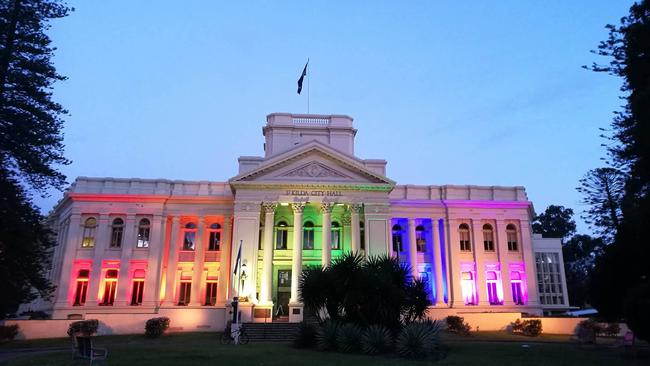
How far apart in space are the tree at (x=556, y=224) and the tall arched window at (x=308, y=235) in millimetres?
49951

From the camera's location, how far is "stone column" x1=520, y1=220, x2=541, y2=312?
1467 inches

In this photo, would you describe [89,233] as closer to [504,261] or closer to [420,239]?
[420,239]

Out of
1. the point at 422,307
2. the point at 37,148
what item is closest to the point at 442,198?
the point at 422,307

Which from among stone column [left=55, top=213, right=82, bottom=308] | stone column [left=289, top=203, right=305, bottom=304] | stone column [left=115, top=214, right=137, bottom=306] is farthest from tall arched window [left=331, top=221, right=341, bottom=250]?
stone column [left=55, top=213, right=82, bottom=308]

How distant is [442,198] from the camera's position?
39719 mm

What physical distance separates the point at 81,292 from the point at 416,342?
2931 cm

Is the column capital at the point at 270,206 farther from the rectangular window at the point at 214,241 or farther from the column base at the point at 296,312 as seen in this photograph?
the column base at the point at 296,312

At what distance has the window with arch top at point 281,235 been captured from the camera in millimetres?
37094

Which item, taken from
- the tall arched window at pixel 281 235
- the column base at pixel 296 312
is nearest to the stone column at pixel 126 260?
the tall arched window at pixel 281 235

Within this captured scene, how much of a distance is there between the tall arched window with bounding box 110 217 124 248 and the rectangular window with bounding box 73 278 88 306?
3405 millimetres

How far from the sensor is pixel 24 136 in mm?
21188

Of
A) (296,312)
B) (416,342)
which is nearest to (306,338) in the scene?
(416,342)

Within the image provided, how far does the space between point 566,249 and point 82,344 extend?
236ft

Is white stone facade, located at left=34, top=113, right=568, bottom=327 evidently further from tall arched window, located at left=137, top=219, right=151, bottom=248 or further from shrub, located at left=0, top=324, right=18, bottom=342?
shrub, located at left=0, top=324, right=18, bottom=342
